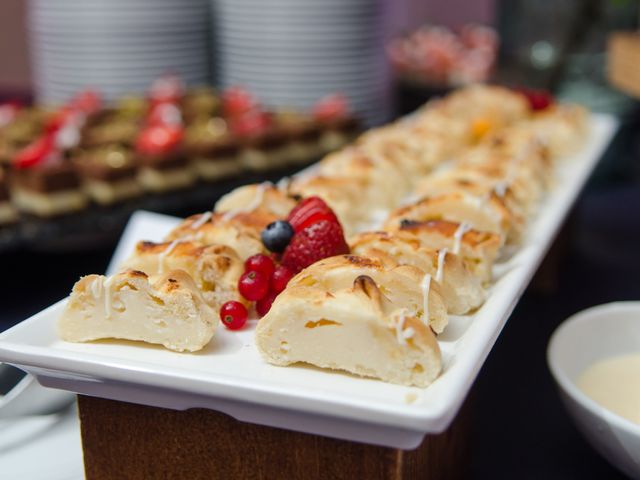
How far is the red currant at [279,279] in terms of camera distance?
1572 mm

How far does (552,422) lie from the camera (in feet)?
6.05

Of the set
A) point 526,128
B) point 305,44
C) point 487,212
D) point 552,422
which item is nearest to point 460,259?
point 487,212

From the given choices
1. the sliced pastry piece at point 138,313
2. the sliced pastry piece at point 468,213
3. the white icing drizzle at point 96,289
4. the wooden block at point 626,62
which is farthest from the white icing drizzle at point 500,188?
the white icing drizzle at point 96,289

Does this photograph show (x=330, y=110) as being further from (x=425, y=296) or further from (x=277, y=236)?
(x=425, y=296)

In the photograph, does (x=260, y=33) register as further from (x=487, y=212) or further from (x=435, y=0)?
(x=435, y=0)

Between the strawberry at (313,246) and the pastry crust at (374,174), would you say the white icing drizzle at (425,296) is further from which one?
the pastry crust at (374,174)

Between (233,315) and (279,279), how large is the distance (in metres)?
0.12

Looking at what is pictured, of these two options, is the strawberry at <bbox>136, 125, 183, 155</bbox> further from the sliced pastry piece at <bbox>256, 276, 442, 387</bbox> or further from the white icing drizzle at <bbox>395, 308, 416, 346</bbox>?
the white icing drizzle at <bbox>395, 308, 416, 346</bbox>

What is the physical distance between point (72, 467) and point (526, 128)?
2103 millimetres

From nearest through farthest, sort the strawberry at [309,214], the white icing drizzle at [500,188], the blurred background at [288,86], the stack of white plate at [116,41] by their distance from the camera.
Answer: the strawberry at [309,214] < the white icing drizzle at [500,188] < the blurred background at [288,86] < the stack of white plate at [116,41]

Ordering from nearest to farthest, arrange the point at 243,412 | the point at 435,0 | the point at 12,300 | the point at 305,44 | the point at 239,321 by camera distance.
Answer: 1. the point at 243,412
2. the point at 239,321
3. the point at 12,300
4. the point at 305,44
5. the point at 435,0

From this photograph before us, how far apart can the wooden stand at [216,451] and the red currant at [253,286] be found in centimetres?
28

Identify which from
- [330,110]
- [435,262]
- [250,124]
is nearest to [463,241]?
[435,262]

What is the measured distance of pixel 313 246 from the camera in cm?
162
